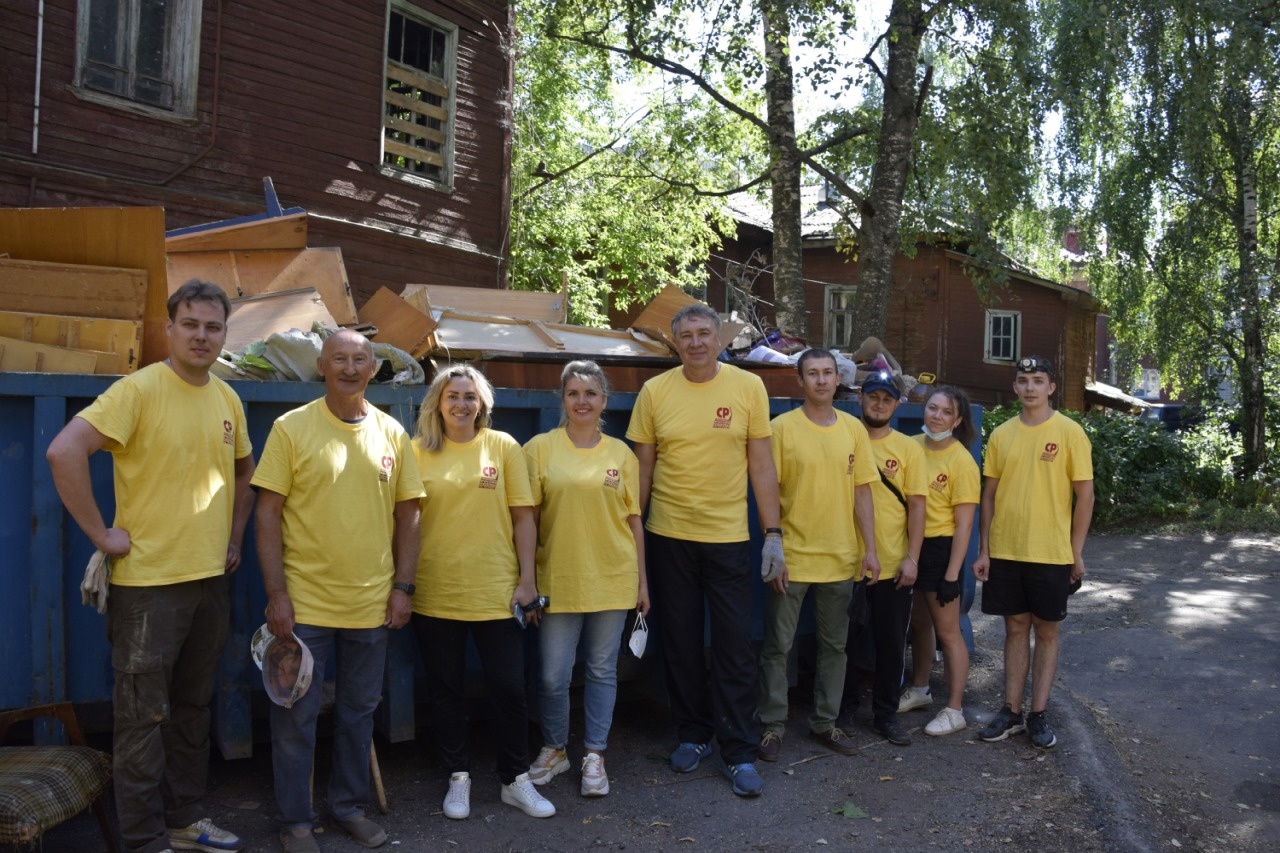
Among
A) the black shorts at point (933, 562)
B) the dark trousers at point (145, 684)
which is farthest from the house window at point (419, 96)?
the dark trousers at point (145, 684)

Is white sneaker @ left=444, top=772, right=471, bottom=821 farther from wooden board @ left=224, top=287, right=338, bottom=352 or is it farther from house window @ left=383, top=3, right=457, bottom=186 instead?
house window @ left=383, top=3, right=457, bottom=186

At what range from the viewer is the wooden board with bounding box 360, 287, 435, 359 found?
4957 millimetres

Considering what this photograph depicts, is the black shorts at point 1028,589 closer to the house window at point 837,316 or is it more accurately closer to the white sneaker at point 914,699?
the white sneaker at point 914,699

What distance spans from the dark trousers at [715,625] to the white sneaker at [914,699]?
1288 millimetres

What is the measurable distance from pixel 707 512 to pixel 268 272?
2.79 m

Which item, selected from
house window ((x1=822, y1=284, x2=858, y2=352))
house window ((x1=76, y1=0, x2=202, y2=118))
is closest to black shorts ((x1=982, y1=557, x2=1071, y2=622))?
house window ((x1=76, y1=0, x2=202, y2=118))

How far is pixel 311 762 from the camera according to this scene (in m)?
3.79

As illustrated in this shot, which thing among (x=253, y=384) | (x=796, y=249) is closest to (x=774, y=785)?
(x=253, y=384)

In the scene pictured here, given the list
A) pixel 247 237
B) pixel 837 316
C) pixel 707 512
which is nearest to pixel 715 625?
pixel 707 512

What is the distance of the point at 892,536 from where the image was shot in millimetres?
5168

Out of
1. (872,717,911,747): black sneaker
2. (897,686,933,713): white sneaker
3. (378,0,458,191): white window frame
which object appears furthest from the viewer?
(378,0,458,191): white window frame

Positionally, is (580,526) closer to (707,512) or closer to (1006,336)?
(707,512)

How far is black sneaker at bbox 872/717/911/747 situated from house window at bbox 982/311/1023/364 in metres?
20.9

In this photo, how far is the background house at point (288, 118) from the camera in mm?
9328
